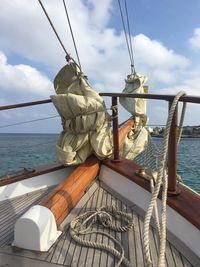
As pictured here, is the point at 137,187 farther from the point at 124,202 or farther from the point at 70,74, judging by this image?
the point at 70,74

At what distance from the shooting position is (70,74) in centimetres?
325

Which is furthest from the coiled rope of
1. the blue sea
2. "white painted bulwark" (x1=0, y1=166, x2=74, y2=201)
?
the blue sea

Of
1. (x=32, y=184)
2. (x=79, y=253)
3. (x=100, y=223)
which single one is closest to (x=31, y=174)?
(x=32, y=184)

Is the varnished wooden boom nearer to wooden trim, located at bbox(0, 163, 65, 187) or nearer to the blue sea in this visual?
wooden trim, located at bbox(0, 163, 65, 187)

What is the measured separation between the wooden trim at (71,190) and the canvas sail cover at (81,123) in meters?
0.14

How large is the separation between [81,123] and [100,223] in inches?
47.4

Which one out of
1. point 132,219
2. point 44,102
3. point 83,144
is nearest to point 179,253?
point 132,219

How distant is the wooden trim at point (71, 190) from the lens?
2176 mm

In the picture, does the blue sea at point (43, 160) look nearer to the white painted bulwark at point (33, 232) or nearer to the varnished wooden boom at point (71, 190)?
the varnished wooden boom at point (71, 190)

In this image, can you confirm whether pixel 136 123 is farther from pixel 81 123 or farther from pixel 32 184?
pixel 32 184

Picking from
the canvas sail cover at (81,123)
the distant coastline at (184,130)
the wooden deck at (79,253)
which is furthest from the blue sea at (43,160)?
the wooden deck at (79,253)

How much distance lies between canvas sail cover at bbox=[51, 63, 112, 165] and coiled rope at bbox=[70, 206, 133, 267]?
0.87 m

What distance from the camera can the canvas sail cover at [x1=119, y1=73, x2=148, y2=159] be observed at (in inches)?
185

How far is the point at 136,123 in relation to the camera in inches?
194
